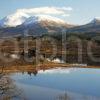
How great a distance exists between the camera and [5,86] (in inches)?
541

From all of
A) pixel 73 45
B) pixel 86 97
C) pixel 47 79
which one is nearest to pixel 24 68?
pixel 47 79

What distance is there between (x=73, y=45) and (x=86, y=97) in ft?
150

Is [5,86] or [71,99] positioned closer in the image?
[5,86]

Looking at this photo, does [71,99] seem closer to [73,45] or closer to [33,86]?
[33,86]

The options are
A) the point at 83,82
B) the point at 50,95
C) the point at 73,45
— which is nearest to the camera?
the point at 50,95

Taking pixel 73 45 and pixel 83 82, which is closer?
pixel 83 82

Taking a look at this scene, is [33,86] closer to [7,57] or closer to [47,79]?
[47,79]

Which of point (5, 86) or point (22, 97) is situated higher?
point (5, 86)

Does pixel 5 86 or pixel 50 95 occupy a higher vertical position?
pixel 5 86

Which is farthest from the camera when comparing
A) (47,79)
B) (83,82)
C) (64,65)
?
(64,65)

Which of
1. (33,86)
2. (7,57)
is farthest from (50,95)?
(7,57)

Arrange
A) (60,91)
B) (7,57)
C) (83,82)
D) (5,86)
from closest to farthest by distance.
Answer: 1. (5,86)
2. (60,91)
3. (83,82)
4. (7,57)

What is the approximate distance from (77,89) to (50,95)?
269 cm

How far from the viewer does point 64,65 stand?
3788cm
